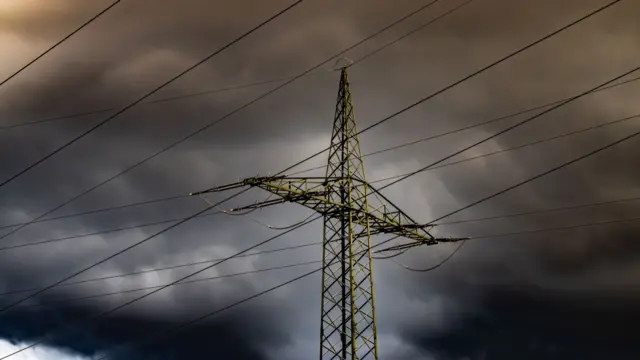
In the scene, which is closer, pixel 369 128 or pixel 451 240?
pixel 369 128

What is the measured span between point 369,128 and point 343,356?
30.4 ft

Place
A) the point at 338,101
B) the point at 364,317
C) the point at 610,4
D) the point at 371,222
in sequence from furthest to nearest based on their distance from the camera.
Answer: the point at 338,101, the point at 371,222, the point at 364,317, the point at 610,4

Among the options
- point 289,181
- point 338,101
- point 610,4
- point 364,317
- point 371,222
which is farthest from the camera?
point 338,101

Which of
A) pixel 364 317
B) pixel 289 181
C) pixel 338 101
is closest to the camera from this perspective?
pixel 289 181

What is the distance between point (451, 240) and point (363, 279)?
6539 mm

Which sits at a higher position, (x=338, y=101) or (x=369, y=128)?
(x=338, y=101)

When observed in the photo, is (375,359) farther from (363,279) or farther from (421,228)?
(421,228)

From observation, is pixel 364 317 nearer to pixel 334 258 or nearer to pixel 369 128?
pixel 334 258

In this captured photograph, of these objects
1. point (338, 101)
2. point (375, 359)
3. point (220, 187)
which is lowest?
point (375, 359)

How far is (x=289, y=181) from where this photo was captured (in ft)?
75.3

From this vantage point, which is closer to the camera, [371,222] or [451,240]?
[371,222]

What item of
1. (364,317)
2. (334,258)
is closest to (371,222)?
(334,258)

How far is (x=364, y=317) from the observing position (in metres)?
24.5

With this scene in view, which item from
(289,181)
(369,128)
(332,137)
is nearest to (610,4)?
(369,128)
